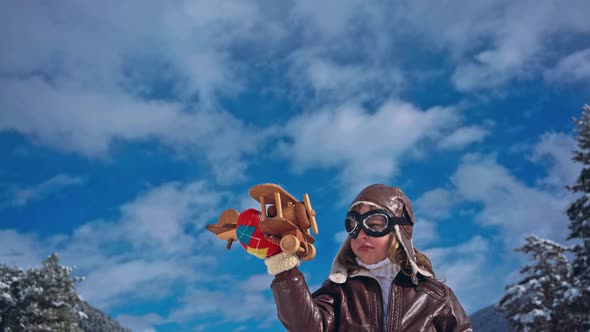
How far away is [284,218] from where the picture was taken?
3871 mm

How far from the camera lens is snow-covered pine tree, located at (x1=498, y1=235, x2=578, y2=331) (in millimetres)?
20984

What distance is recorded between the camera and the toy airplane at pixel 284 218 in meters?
3.85

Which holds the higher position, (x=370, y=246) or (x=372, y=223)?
(x=372, y=223)

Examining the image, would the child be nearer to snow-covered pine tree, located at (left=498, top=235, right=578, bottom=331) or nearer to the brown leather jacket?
the brown leather jacket

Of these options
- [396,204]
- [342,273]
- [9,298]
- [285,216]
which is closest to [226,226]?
[285,216]

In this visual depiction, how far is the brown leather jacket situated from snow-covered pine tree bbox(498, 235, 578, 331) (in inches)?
726

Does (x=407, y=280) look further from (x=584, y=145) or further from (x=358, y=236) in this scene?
(x=584, y=145)

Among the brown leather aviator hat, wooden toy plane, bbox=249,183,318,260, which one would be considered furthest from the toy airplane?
the brown leather aviator hat

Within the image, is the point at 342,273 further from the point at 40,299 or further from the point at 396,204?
the point at 40,299

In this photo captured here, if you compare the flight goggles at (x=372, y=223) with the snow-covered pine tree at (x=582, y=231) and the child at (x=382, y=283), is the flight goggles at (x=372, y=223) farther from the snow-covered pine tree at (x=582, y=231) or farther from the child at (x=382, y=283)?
the snow-covered pine tree at (x=582, y=231)

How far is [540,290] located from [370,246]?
20326mm

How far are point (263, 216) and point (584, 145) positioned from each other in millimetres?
20867

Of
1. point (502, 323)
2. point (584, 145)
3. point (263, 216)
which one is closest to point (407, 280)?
point (263, 216)

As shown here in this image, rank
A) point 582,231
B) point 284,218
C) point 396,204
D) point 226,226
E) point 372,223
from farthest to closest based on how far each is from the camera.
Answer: point 582,231 < point 396,204 < point 372,223 < point 226,226 < point 284,218
